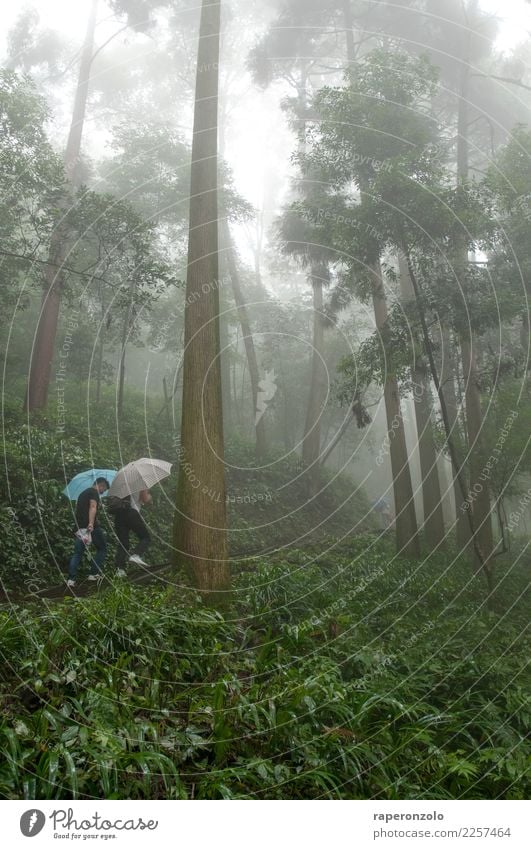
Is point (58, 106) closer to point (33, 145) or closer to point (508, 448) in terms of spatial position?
point (33, 145)

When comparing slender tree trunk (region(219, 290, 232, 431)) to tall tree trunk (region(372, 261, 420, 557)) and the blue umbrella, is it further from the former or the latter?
the blue umbrella

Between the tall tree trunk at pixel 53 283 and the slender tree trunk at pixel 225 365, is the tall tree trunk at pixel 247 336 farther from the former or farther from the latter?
the tall tree trunk at pixel 53 283

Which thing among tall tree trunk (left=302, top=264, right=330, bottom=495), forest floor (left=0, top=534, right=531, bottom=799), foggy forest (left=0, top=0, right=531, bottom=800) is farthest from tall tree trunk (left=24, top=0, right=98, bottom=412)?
tall tree trunk (left=302, top=264, right=330, bottom=495)

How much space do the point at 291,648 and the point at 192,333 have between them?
4.56m

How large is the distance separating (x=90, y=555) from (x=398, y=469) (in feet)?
28.4

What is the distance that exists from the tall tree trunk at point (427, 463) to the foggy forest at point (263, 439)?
9 centimetres

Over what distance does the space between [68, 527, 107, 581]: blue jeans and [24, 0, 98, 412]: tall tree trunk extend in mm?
4192

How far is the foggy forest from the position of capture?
418 centimetres

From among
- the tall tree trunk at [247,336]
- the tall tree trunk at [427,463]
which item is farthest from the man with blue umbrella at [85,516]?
the tall tree trunk at [247,336]

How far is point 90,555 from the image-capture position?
879 cm

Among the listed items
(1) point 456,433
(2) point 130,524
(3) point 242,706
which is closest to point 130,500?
(2) point 130,524

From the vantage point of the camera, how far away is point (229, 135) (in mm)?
30266

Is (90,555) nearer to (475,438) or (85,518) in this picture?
(85,518)

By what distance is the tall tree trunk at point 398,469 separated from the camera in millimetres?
14008
